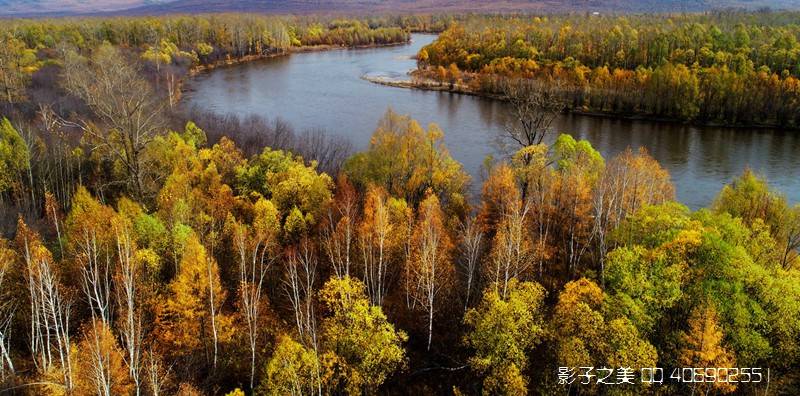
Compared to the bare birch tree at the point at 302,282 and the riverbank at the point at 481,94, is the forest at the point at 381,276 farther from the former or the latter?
the riverbank at the point at 481,94

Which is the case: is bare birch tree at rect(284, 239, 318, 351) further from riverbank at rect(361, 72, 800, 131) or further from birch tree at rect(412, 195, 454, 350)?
riverbank at rect(361, 72, 800, 131)

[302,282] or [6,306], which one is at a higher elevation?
[6,306]

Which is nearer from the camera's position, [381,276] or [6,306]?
[6,306]

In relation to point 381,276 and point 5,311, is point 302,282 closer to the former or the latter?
point 381,276

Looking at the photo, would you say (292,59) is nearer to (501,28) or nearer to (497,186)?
(501,28)

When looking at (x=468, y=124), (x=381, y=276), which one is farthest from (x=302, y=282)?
(x=468, y=124)

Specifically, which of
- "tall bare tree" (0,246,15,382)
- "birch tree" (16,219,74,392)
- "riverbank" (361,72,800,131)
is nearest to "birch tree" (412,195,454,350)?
"birch tree" (16,219,74,392)
